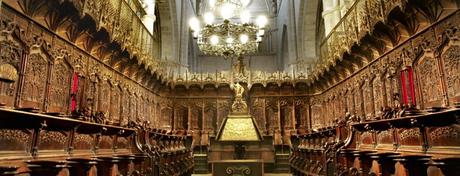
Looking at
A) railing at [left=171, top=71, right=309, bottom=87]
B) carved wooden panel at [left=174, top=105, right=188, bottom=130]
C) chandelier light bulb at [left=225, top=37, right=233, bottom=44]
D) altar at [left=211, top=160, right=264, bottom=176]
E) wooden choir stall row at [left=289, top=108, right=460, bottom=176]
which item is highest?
chandelier light bulb at [left=225, top=37, right=233, bottom=44]

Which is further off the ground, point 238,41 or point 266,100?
point 238,41

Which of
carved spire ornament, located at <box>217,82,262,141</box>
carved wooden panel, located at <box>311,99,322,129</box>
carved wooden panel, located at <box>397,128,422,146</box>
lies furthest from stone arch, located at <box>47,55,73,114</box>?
carved wooden panel, located at <box>311,99,322,129</box>

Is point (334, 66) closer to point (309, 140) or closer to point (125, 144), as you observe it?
point (309, 140)

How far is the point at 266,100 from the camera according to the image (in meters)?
16.0

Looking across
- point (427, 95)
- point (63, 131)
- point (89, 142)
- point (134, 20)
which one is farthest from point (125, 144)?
point (427, 95)

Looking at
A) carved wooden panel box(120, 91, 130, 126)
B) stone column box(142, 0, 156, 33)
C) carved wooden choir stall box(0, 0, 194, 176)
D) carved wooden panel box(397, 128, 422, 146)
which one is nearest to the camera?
carved wooden choir stall box(0, 0, 194, 176)

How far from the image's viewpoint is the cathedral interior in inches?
193

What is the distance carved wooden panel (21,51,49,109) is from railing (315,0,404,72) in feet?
22.9

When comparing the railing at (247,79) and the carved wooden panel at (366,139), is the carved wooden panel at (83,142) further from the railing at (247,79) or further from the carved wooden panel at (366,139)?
the railing at (247,79)

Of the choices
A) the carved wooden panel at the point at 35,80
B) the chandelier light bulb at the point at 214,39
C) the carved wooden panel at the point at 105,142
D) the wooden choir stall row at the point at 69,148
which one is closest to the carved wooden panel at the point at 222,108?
the chandelier light bulb at the point at 214,39

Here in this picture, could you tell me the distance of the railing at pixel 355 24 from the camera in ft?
22.7

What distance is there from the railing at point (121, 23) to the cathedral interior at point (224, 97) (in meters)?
0.04

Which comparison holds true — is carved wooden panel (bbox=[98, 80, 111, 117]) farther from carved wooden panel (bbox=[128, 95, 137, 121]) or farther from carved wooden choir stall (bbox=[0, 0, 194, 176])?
carved wooden panel (bbox=[128, 95, 137, 121])

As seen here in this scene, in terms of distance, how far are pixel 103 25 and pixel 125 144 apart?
3263mm
